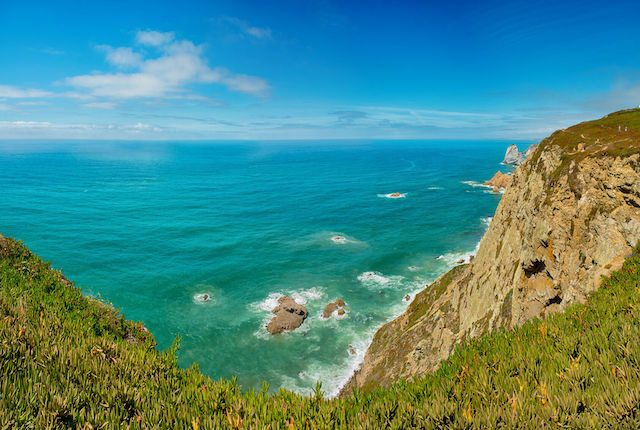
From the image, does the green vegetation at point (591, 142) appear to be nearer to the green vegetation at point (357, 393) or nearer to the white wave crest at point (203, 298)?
the green vegetation at point (357, 393)

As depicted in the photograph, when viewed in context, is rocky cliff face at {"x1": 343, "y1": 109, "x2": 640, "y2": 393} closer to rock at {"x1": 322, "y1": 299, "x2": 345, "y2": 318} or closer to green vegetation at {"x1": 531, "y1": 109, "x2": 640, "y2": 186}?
green vegetation at {"x1": 531, "y1": 109, "x2": 640, "y2": 186}

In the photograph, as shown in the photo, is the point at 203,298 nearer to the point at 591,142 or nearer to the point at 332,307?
the point at 332,307

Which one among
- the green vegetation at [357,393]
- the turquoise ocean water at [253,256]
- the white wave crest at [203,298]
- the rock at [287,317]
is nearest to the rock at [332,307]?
the turquoise ocean water at [253,256]

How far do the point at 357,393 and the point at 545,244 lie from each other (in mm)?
20316

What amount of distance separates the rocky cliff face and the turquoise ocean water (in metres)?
14.5

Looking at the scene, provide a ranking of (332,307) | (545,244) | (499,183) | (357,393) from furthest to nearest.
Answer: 1. (499,183)
2. (332,307)
3. (545,244)
4. (357,393)

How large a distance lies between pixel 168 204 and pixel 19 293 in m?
118

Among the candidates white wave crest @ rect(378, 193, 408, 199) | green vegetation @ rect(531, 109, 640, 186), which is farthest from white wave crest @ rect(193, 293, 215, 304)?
white wave crest @ rect(378, 193, 408, 199)

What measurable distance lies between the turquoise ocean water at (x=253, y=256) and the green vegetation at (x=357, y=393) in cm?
3260

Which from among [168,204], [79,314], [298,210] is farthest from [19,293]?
[168,204]

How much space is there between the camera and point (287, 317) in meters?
48.4

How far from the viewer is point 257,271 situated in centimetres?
6512

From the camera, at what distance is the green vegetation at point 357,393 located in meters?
6.34

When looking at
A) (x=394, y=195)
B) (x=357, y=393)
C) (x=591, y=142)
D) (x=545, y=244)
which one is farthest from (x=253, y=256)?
(x=394, y=195)
